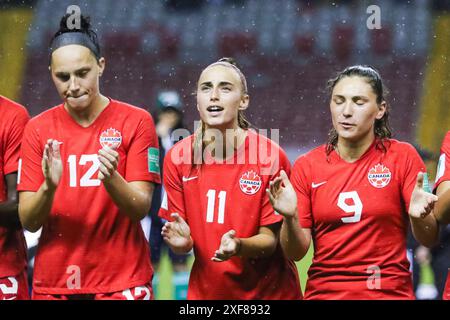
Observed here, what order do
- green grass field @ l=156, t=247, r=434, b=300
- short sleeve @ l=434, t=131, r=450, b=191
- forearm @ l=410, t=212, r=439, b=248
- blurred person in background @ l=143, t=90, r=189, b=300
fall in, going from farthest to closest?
1. green grass field @ l=156, t=247, r=434, b=300
2. blurred person in background @ l=143, t=90, r=189, b=300
3. short sleeve @ l=434, t=131, r=450, b=191
4. forearm @ l=410, t=212, r=439, b=248

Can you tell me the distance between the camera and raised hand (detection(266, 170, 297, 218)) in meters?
3.46

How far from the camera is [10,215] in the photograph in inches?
152

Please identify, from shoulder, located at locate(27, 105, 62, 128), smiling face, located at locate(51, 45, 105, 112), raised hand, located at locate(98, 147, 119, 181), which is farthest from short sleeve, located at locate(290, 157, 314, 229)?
shoulder, located at locate(27, 105, 62, 128)

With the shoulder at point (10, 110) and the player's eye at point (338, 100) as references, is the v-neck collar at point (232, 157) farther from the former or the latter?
the shoulder at point (10, 110)

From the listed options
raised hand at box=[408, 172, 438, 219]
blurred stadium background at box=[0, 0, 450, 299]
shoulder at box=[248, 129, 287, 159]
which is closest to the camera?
raised hand at box=[408, 172, 438, 219]

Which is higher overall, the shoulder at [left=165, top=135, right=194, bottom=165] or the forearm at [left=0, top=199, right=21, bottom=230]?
the shoulder at [left=165, top=135, right=194, bottom=165]

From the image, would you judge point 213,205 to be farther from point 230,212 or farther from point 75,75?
point 75,75

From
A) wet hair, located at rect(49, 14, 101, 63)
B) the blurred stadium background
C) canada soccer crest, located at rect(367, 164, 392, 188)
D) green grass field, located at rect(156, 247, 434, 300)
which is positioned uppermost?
the blurred stadium background

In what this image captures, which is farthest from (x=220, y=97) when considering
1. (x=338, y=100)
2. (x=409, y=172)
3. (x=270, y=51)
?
(x=270, y=51)

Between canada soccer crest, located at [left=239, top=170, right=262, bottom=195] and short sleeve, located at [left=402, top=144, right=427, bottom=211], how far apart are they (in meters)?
0.57

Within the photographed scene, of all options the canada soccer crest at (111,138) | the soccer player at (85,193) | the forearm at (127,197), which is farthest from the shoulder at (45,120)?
A: the forearm at (127,197)

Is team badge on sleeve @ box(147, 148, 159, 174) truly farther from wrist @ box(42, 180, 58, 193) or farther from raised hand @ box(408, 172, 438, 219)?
raised hand @ box(408, 172, 438, 219)

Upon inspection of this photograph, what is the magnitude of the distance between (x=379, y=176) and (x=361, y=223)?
8.1 inches

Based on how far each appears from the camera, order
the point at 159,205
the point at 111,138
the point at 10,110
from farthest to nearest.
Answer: the point at 159,205 < the point at 10,110 < the point at 111,138
